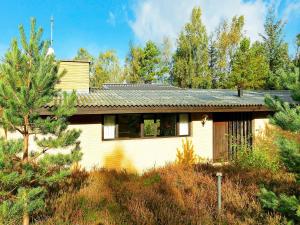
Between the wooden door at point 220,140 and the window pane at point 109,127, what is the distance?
5449 mm

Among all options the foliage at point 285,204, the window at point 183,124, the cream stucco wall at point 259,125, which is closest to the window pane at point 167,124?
the window at point 183,124

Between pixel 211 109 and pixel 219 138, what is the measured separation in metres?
2.55

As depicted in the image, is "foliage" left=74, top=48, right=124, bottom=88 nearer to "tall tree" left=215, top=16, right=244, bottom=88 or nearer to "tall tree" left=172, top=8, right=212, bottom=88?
"tall tree" left=172, top=8, right=212, bottom=88

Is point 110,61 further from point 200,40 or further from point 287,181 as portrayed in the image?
point 287,181

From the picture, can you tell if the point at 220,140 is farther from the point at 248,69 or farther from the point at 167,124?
the point at 248,69

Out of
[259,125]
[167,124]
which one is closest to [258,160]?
[259,125]

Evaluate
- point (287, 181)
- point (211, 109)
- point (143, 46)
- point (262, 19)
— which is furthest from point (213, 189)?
point (262, 19)

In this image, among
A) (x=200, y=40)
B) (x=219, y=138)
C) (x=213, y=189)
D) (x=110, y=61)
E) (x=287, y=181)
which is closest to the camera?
(x=213, y=189)

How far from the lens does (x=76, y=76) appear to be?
1390 centimetres

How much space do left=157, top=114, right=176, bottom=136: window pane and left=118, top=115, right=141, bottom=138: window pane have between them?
140cm

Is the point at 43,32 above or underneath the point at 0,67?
above

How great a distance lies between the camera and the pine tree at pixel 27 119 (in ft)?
16.1

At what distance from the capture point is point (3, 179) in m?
4.66

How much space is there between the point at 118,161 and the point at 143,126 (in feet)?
5.82
